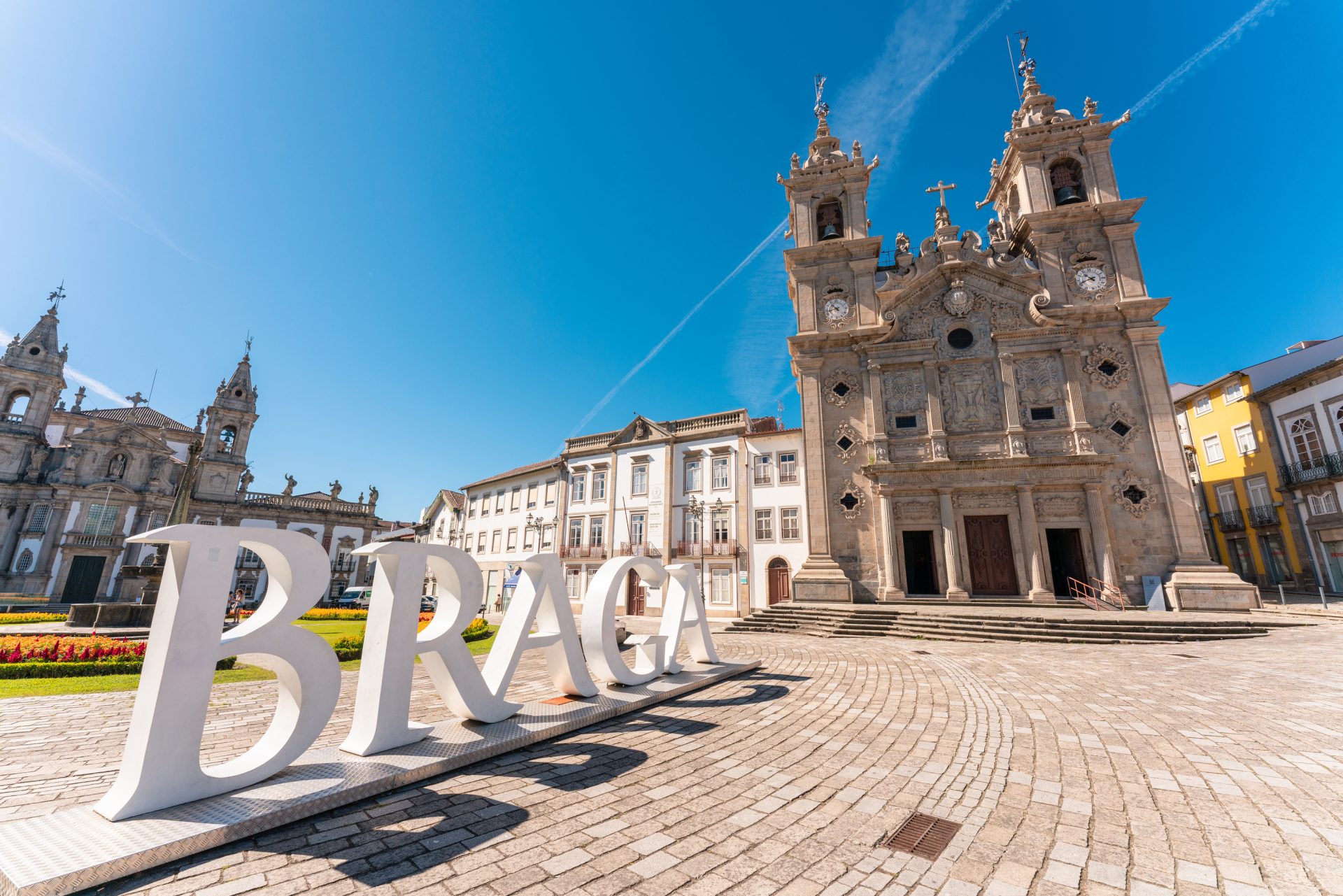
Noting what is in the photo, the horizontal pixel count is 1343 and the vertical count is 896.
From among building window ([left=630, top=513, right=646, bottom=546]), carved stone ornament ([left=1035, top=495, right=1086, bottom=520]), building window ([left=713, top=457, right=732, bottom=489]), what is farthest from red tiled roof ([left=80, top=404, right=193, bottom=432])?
carved stone ornament ([left=1035, top=495, right=1086, bottom=520])

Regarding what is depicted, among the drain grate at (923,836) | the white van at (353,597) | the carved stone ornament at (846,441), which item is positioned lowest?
the white van at (353,597)

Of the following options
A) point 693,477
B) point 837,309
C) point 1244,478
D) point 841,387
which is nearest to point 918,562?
point 841,387

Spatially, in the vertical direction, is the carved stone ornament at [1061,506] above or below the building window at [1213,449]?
below

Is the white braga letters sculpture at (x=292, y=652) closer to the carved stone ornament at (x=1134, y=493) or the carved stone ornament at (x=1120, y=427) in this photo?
the carved stone ornament at (x=1134, y=493)

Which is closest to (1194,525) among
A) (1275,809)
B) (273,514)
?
(1275,809)

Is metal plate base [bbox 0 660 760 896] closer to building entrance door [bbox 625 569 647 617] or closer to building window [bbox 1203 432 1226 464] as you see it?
building entrance door [bbox 625 569 647 617]

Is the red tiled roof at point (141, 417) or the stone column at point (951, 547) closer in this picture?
the stone column at point (951, 547)

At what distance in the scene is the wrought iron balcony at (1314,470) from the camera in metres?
20.6

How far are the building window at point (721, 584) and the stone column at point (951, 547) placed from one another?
33.2ft

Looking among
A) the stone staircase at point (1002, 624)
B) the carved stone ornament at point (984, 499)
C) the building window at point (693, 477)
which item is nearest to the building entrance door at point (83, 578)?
the building window at point (693, 477)

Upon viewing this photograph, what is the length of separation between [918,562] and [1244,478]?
1936 centimetres

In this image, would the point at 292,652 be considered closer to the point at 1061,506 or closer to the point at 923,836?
the point at 923,836

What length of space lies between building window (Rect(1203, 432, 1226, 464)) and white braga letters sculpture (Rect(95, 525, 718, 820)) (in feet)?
119

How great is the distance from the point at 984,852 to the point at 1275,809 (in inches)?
101
